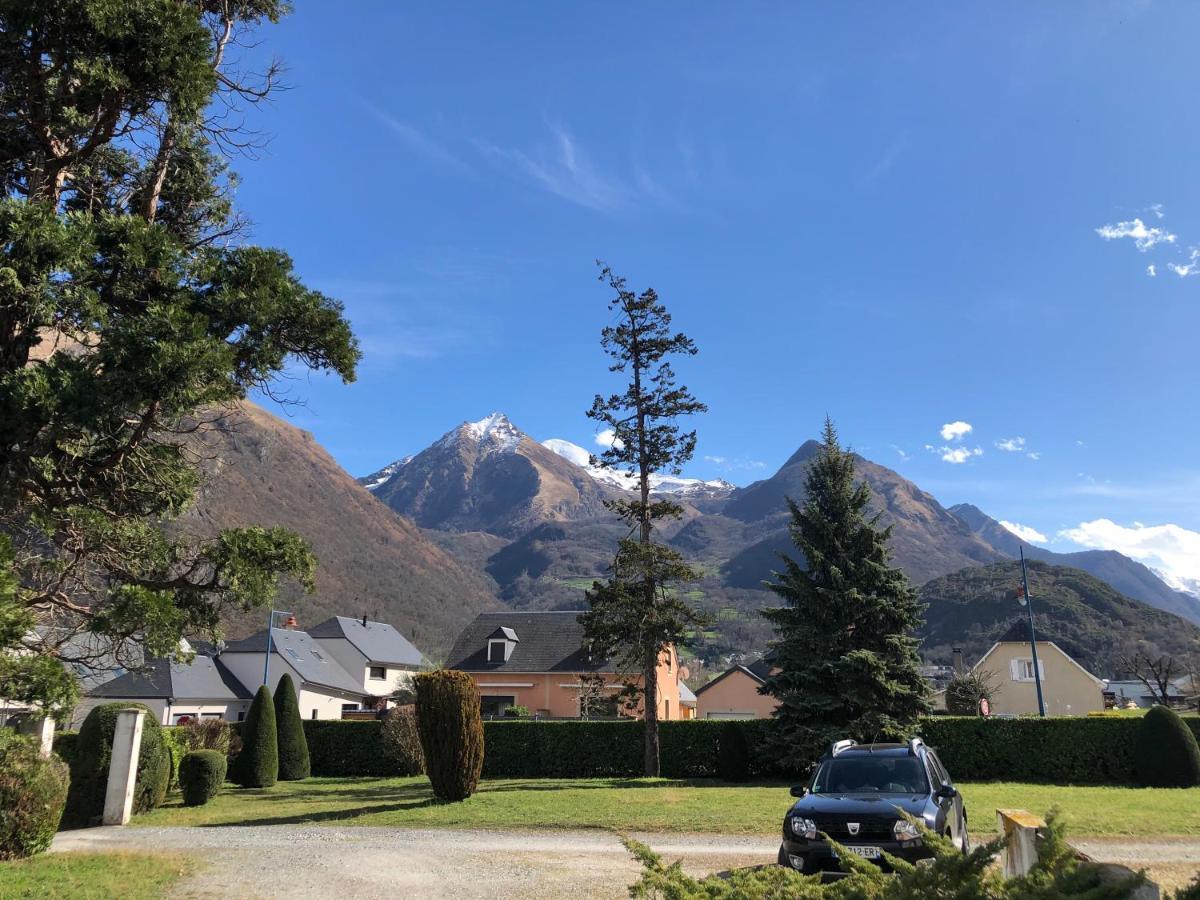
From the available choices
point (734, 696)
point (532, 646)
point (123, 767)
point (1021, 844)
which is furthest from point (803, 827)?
point (734, 696)

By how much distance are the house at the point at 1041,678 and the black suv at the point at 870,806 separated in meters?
48.0

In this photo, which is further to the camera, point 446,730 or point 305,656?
point 305,656

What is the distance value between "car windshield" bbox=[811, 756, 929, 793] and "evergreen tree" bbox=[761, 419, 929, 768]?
43.7 ft


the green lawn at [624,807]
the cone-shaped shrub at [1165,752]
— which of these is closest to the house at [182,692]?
the green lawn at [624,807]

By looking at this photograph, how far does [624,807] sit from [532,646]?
33014 millimetres

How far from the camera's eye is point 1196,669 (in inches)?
3588

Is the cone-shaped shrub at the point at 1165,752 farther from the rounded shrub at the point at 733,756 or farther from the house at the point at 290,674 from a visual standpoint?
the house at the point at 290,674

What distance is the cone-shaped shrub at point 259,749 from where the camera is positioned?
2394 centimetres

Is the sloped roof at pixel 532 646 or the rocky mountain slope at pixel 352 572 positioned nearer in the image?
the sloped roof at pixel 532 646

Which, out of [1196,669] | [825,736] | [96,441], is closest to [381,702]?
[825,736]

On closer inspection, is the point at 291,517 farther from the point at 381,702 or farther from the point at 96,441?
the point at 96,441

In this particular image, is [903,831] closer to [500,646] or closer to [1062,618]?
[500,646]

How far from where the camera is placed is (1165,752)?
71.6ft

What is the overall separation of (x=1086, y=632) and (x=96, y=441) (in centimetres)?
12899
